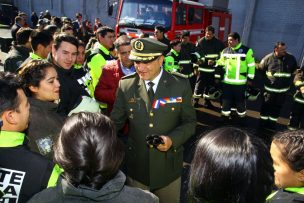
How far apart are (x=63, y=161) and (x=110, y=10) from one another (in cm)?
936

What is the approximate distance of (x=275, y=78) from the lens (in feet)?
17.9

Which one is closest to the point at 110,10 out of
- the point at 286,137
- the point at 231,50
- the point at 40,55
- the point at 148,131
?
the point at 231,50

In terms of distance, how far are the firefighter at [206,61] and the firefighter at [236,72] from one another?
1.25 meters

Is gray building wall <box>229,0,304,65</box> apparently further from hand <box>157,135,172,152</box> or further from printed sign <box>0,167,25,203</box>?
printed sign <box>0,167,25,203</box>

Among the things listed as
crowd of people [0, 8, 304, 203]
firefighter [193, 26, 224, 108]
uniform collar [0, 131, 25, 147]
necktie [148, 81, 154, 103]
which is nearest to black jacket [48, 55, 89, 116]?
crowd of people [0, 8, 304, 203]

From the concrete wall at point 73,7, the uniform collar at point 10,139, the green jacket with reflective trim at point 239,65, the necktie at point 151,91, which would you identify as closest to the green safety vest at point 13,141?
the uniform collar at point 10,139

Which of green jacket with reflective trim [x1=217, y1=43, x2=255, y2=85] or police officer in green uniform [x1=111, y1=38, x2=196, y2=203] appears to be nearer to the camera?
A: police officer in green uniform [x1=111, y1=38, x2=196, y2=203]

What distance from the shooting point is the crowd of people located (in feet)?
3.52

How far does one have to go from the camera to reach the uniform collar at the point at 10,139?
54.0 inches

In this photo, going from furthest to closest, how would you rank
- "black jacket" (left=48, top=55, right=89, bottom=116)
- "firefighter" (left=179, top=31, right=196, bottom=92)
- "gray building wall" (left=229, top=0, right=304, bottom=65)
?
1. "gray building wall" (left=229, top=0, right=304, bottom=65)
2. "firefighter" (left=179, top=31, right=196, bottom=92)
3. "black jacket" (left=48, top=55, right=89, bottom=116)

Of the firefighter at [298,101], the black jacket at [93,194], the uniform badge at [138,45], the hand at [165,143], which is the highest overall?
the uniform badge at [138,45]

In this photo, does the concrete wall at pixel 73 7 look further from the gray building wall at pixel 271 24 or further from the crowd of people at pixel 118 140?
the crowd of people at pixel 118 140

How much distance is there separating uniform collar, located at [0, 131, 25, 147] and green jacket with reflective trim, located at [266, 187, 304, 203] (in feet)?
4.59

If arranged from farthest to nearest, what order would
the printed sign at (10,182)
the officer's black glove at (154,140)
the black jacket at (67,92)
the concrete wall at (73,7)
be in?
the concrete wall at (73,7), the black jacket at (67,92), the officer's black glove at (154,140), the printed sign at (10,182)
